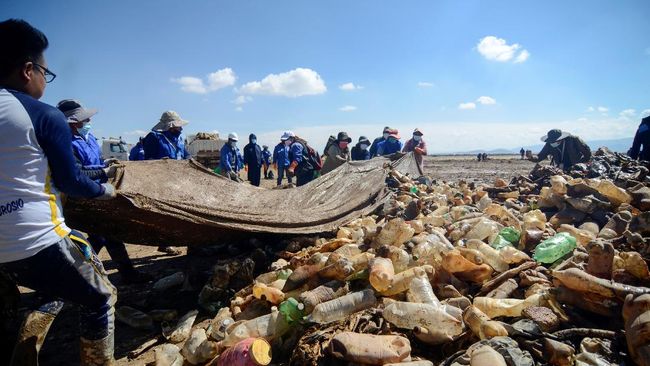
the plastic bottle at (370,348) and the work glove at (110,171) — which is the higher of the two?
the work glove at (110,171)

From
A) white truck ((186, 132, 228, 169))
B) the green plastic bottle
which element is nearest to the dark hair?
the green plastic bottle

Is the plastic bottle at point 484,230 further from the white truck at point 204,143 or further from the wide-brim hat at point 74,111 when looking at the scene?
the white truck at point 204,143

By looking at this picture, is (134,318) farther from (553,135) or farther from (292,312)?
(553,135)

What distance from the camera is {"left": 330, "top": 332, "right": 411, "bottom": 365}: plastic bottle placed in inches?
79.4

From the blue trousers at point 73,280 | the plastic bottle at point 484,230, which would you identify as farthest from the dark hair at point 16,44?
the plastic bottle at point 484,230

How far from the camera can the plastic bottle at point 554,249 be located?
9.87 feet

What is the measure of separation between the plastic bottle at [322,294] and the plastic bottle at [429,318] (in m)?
0.54

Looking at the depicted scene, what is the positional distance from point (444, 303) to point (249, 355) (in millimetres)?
1517

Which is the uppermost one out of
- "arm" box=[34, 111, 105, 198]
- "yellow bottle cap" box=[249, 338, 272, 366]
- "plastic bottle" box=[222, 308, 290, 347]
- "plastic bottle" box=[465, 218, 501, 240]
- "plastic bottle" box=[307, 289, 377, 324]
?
"arm" box=[34, 111, 105, 198]

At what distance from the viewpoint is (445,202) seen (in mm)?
6781

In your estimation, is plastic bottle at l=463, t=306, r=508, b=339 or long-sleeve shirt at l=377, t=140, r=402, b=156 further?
long-sleeve shirt at l=377, t=140, r=402, b=156

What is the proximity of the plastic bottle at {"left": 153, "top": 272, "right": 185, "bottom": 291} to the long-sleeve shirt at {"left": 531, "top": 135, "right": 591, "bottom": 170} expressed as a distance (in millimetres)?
10606

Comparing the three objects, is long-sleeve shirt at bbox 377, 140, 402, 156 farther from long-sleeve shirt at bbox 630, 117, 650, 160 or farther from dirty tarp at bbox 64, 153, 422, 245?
long-sleeve shirt at bbox 630, 117, 650, 160

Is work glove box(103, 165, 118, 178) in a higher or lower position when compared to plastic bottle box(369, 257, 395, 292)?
higher
